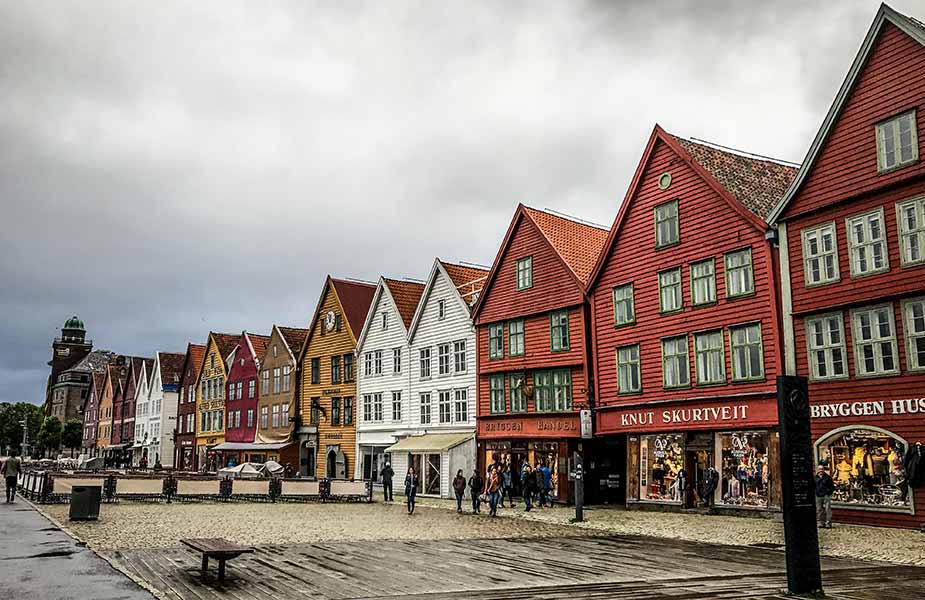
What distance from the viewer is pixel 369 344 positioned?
49125mm

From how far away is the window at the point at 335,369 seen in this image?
51781mm

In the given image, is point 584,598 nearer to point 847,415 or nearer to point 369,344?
point 847,415

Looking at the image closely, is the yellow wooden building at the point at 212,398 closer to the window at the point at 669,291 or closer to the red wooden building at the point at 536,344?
the red wooden building at the point at 536,344

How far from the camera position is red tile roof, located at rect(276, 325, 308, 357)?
5790cm

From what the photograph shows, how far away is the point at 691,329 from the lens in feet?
94.8

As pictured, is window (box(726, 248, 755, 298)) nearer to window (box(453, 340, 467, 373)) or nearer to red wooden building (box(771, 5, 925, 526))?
red wooden building (box(771, 5, 925, 526))

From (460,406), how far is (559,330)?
27.2 feet

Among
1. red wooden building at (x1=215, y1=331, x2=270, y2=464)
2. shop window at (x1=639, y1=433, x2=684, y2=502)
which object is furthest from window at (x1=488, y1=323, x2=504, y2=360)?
red wooden building at (x1=215, y1=331, x2=270, y2=464)

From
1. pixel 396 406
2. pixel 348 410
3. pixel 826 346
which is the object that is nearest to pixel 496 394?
pixel 396 406

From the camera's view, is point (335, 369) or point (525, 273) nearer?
point (525, 273)

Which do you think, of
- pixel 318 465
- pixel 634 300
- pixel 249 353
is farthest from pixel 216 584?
pixel 249 353

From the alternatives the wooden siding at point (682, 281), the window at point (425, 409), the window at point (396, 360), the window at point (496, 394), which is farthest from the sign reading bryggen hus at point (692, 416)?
the window at point (396, 360)

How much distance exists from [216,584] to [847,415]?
18210mm

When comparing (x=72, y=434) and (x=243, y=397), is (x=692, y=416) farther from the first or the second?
(x=72, y=434)
